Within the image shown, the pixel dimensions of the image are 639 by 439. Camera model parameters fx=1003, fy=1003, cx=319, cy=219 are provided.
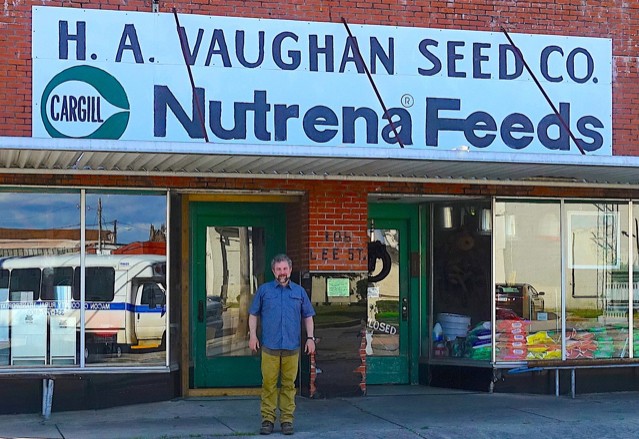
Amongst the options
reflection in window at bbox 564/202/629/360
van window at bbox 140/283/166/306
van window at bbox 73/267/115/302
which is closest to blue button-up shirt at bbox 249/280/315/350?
van window at bbox 140/283/166/306

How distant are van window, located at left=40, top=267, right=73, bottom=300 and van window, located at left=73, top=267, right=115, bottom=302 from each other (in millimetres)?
78

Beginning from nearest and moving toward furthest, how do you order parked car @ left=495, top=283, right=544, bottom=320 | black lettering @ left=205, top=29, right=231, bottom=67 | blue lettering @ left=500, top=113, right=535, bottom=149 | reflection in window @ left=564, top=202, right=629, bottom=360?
black lettering @ left=205, top=29, right=231, bottom=67
blue lettering @ left=500, top=113, right=535, bottom=149
parked car @ left=495, top=283, right=544, bottom=320
reflection in window @ left=564, top=202, right=629, bottom=360

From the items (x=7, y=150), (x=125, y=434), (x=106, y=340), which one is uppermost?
(x=7, y=150)

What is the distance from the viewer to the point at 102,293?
11.2 m

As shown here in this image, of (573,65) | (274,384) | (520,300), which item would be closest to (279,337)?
(274,384)

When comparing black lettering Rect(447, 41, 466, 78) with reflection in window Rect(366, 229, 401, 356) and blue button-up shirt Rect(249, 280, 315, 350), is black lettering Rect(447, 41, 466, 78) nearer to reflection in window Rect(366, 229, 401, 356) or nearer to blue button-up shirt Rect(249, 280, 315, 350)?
reflection in window Rect(366, 229, 401, 356)

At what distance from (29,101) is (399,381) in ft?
19.1

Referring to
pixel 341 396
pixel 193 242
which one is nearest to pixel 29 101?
pixel 193 242

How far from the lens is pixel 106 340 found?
11227mm

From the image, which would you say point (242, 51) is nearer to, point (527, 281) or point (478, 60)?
point (478, 60)

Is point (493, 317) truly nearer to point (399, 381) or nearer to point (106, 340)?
point (399, 381)

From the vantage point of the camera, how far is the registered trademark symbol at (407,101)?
1181cm

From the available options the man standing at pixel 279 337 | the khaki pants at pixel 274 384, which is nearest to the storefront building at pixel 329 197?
the man standing at pixel 279 337

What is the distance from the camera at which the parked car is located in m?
12.5
